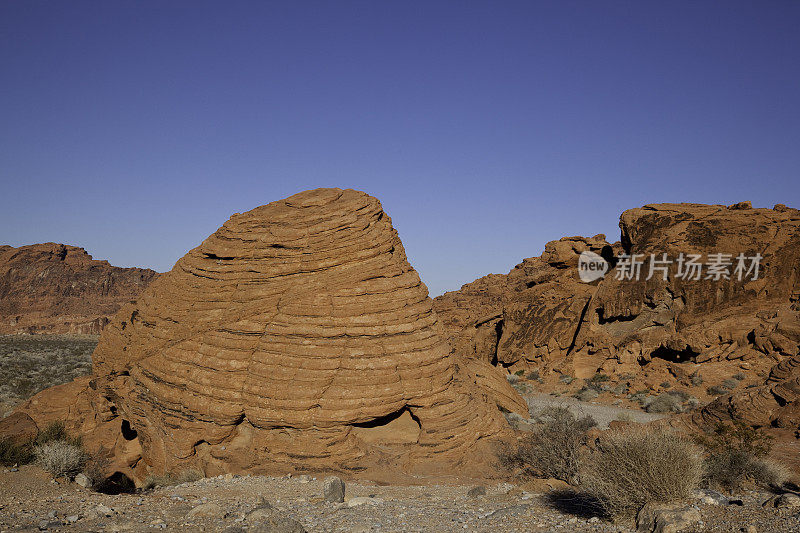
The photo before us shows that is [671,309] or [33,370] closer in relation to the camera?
[671,309]

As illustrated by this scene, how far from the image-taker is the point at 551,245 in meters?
44.8

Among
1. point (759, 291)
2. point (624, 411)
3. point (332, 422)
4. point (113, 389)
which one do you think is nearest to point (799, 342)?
point (759, 291)

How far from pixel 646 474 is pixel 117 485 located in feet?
43.7

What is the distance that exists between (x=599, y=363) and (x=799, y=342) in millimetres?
10706

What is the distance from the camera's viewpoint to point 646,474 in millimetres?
6844

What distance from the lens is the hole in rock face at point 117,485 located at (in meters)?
12.0

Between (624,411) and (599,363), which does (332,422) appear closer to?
(624,411)

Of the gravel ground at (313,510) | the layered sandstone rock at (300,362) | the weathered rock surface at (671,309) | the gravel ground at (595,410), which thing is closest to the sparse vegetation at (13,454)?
the gravel ground at (313,510)

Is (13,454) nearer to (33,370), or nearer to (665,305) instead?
(33,370)

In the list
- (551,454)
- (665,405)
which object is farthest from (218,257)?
(665,405)

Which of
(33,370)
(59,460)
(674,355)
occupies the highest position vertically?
(674,355)

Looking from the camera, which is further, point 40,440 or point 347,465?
point 40,440

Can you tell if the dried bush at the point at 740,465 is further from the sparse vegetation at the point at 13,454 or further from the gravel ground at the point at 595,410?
the sparse vegetation at the point at 13,454

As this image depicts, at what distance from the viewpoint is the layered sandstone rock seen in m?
12.1
